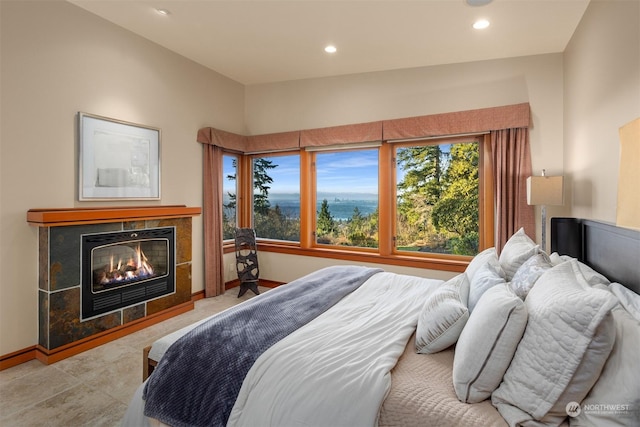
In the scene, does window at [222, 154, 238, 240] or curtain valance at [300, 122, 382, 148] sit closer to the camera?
curtain valance at [300, 122, 382, 148]

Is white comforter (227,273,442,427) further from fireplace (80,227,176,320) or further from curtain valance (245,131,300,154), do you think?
curtain valance (245,131,300,154)

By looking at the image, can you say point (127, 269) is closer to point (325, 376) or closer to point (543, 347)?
point (325, 376)

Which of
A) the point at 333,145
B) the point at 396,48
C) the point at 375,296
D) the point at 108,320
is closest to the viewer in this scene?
the point at 375,296

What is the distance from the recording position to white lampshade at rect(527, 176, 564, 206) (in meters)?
2.86

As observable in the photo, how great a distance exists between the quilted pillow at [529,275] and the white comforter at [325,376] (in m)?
0.55

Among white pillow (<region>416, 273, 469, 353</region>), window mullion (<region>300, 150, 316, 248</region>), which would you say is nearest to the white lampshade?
white pillow (<region>416, 273, 469, 353</region>)

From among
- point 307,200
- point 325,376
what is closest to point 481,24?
point 307,200

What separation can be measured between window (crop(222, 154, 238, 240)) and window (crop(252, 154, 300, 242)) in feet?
1.03

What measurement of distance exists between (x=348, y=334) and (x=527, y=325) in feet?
2.59

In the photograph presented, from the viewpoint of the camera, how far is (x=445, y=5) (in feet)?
8.78

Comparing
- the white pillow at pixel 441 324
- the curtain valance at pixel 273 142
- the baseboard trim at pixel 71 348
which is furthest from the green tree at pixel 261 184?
the white pillow at pixel 441 324

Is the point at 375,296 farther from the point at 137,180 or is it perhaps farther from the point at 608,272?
the point at 137,180

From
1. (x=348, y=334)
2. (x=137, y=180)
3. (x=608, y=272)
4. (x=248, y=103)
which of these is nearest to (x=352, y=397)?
(x=348, y=334)

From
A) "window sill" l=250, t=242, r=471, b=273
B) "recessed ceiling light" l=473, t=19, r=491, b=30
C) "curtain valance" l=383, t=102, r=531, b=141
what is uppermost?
"recessed ceiling light" l=473, t=19, r=491, b=30
